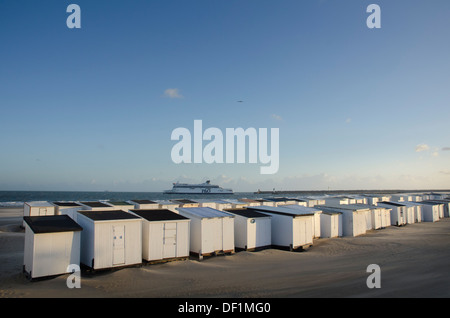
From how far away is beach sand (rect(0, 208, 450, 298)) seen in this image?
10.4m

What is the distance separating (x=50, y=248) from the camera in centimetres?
1207

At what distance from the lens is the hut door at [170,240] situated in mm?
14920

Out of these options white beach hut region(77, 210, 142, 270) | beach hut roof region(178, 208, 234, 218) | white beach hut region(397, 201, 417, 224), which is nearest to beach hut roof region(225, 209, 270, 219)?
beach hut roof region(178, 208, 234, 218)

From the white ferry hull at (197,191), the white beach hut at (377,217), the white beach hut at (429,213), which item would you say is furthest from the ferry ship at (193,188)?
the white beach hut at (377,217)

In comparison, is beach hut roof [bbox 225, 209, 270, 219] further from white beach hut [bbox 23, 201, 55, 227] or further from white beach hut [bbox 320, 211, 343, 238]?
white beach hut [bbox 23, 201, 55, 227]

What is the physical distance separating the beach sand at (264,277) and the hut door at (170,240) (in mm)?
602

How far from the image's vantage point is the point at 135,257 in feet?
45.5

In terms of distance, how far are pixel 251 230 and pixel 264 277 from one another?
5.78 m

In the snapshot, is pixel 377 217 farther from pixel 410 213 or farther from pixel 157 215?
pixel 157 215

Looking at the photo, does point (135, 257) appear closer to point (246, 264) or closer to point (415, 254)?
point (246, 264)

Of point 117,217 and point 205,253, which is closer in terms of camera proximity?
point 117,217

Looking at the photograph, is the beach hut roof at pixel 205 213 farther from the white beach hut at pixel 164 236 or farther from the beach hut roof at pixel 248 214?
the beach hut roof at pixel 248 214
